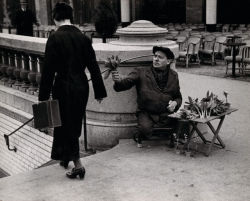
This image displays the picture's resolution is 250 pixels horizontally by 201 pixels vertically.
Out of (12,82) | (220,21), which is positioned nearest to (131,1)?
(220,21)

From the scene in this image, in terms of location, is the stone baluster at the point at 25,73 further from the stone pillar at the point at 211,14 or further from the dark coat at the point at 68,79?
the stone pillar at the point at 211,14

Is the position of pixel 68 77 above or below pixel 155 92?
above

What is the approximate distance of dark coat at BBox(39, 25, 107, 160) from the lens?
4.60 meters

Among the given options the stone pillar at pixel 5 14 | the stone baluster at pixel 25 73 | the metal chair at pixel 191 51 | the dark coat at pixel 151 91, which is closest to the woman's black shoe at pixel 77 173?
the dark coat at pixel 151 91

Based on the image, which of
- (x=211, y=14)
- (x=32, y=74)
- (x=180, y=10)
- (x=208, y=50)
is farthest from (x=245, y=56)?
(x=180, y=10)

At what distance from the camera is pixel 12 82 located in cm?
855

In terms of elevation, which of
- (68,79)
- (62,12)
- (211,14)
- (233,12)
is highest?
(62,12)

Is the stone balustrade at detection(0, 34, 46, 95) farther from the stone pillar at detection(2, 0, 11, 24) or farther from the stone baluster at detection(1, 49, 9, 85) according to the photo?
the stone pillar at detection(2, 0, 11, 24)

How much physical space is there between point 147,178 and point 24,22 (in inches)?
386

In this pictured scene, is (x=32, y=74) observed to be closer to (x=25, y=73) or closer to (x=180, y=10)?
(x=25, y=73)

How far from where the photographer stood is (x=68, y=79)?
15.3ft

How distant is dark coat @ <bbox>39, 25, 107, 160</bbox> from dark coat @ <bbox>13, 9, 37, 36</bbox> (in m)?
9.01

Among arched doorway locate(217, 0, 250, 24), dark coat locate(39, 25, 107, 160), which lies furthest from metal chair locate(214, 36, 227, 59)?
arched doorway locate(217, 0, 250, 24)

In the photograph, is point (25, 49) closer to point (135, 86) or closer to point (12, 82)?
point (12, 82)
